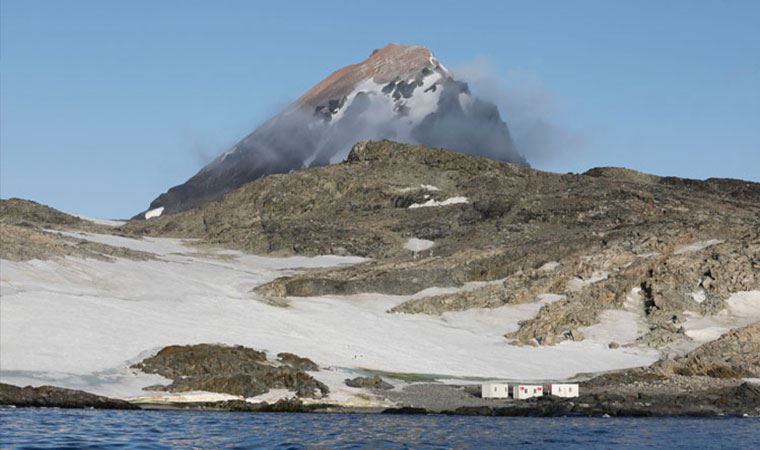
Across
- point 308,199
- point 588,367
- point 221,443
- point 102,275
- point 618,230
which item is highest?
point 308,199

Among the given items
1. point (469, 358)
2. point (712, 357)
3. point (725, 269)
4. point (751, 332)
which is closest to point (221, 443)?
point (469, 358)

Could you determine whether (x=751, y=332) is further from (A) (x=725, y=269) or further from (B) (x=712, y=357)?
(A) (x=725, y=269)

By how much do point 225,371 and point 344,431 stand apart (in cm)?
2176

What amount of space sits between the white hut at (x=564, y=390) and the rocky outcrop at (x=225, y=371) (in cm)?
1383

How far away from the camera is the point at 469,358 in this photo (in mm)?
85625

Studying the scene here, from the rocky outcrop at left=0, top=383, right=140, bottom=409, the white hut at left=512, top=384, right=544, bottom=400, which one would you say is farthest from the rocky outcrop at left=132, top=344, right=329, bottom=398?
the white hut at left=512, top=384, right=544, bottom=400

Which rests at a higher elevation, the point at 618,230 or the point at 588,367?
the point at 618,230

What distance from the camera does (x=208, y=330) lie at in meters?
81.6

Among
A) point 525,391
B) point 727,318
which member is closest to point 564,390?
point 525,391

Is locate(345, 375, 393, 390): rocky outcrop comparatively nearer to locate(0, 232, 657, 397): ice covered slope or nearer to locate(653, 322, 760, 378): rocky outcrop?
locate(0, 232, 657, 397): ice covered slope

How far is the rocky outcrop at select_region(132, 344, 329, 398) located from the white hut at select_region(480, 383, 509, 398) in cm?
958

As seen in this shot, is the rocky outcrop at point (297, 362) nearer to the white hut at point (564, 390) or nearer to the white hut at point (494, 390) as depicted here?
the white hut at point (494, 390)

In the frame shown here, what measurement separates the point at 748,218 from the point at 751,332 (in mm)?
58150

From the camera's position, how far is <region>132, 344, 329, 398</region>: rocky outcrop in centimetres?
6500
